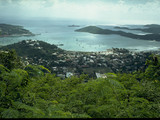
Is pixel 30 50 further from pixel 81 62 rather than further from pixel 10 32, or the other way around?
pixel 10 32

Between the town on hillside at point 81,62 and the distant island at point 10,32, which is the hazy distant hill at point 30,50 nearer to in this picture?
the town on hillside at point 81,62

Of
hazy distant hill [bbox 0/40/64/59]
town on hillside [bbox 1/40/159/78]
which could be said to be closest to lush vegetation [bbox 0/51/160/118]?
town on hillside [bbox 1/40/159/78]

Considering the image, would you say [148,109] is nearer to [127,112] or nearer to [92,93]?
[127,112]

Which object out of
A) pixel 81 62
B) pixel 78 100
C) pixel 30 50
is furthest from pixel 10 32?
pixel 78 100

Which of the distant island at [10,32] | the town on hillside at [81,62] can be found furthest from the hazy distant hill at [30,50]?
the distant island at [10,32]

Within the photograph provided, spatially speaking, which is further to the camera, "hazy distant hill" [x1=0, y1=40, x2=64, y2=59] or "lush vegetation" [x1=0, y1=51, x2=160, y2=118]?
"hazy distant hill" [x1=0, y1=40, x2=64, y2=59]

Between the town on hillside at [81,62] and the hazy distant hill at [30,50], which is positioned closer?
the town on hillside at [81,62]

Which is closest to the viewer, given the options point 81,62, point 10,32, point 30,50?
point 81,62

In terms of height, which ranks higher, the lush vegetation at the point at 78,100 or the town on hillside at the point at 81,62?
the lush vegetation at the point at 78,100

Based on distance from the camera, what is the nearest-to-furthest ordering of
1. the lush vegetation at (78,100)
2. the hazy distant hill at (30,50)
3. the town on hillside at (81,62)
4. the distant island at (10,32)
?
the lush vegetation at (78,100), the town on hillside at (81,62), the hazy distant hill at (30,50), the distant island at (10,32)

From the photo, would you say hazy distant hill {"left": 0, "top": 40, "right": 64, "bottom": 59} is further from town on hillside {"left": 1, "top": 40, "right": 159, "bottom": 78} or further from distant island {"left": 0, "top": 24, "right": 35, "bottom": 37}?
distant island {"left": 0, "top": 24, "right": 35, "bottom": 37}

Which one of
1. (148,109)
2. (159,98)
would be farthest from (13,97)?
(159,98)
